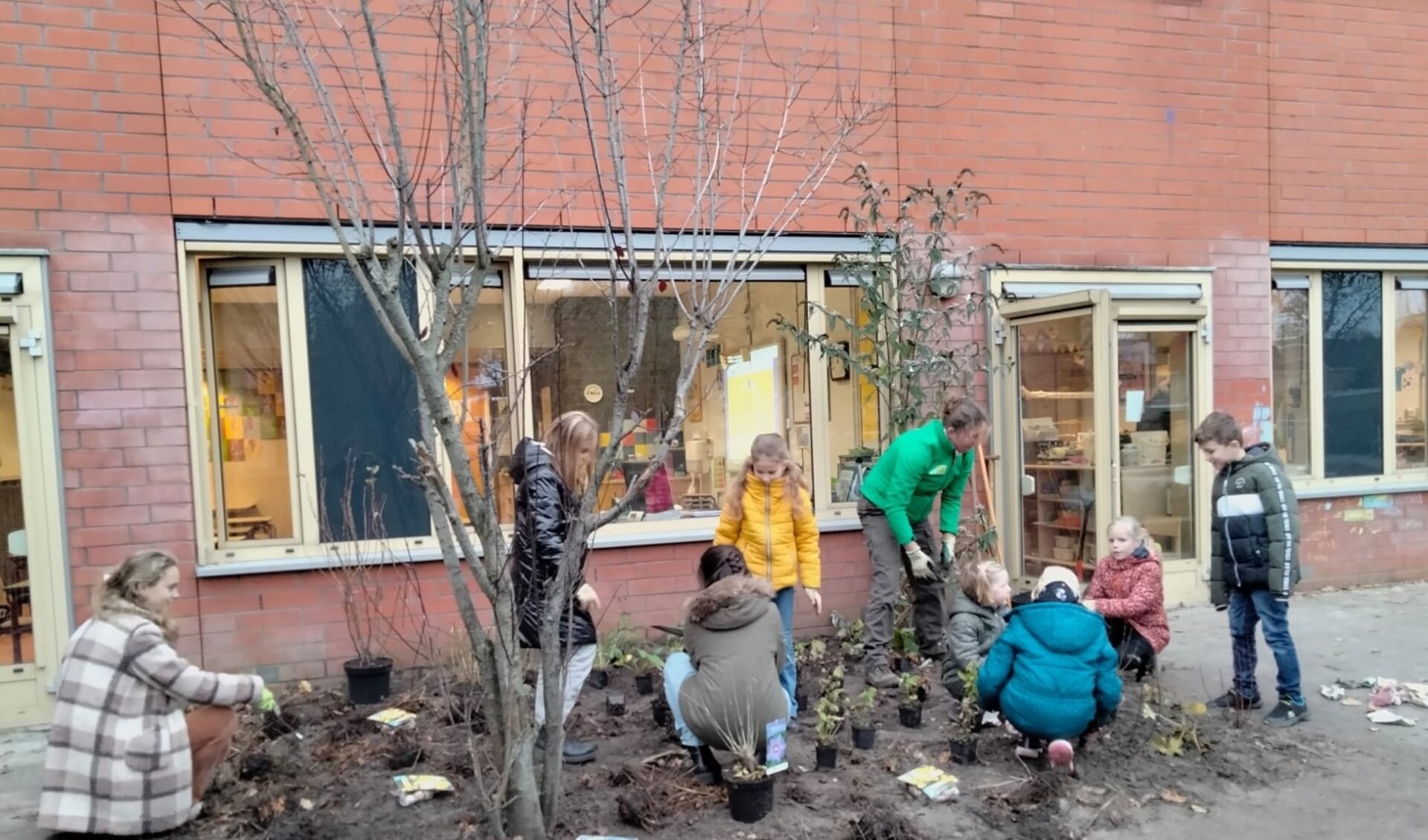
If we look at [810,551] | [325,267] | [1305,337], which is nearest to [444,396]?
[810,551]

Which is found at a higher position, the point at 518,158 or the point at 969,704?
the point at 518,158

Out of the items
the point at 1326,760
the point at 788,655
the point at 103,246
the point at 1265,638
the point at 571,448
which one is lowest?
the point at 1326,760

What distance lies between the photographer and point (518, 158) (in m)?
6.24

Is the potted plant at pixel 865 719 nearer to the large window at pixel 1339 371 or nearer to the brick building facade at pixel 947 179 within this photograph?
the brick building facade at pixel 947 179

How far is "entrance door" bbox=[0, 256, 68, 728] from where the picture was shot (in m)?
5.39

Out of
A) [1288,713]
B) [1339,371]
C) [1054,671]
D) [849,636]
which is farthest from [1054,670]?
[1339,371]

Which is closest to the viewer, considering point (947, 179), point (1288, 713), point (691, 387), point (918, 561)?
point (1288, 713)

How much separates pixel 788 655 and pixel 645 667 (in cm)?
153

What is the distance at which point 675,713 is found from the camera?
425 cm

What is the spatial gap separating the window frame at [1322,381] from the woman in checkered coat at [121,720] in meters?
8.15

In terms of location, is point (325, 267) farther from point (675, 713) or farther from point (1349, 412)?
point (1349, 412)

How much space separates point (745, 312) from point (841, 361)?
80cm

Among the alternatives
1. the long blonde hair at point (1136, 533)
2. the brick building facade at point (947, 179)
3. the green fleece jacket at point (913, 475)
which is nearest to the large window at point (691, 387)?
the brick building facade at point (947, 179)

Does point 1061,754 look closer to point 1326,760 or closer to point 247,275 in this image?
point 1326,760
